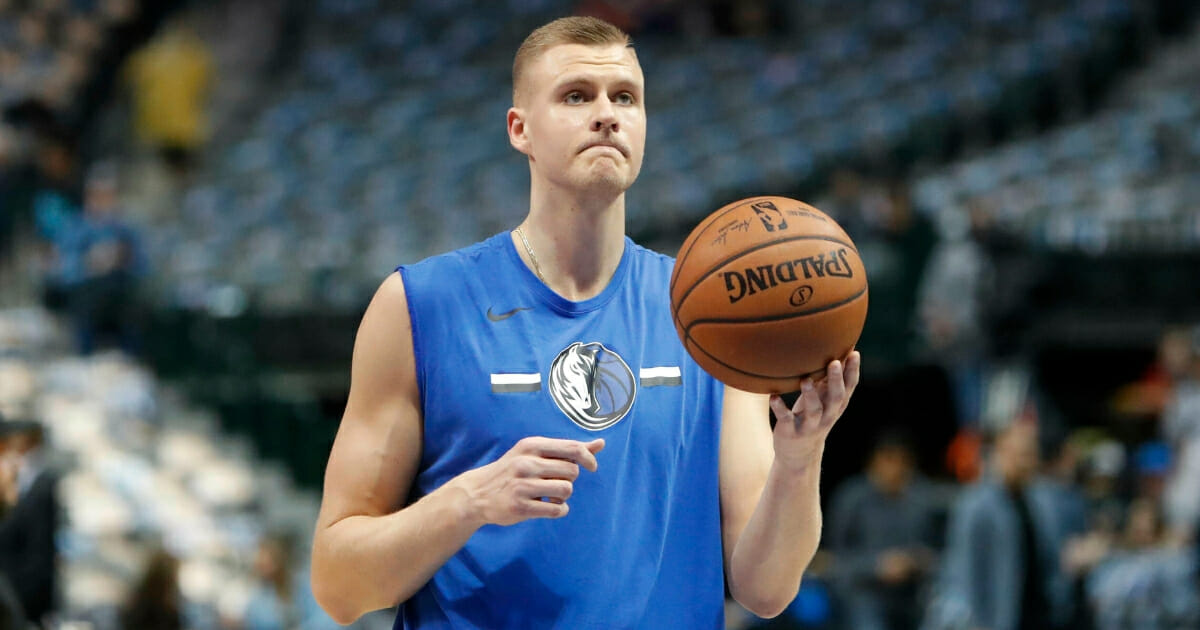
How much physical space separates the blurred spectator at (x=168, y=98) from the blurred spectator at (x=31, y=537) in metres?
11.3

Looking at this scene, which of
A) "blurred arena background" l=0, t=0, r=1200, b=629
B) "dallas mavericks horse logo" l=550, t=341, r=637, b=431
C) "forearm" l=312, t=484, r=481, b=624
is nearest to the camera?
"forearm" l=312, t=484, r=481, b=624

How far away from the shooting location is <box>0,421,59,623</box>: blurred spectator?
7129 millimetres

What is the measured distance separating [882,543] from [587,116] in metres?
6.53

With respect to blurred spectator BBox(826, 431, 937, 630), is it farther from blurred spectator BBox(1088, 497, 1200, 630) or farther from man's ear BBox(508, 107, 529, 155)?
man's ear BBox(508, 107, 529, 155)

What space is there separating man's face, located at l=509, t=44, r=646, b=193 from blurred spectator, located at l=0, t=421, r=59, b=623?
504cm

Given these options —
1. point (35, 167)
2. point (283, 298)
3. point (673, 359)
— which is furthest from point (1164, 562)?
point (35, 167)

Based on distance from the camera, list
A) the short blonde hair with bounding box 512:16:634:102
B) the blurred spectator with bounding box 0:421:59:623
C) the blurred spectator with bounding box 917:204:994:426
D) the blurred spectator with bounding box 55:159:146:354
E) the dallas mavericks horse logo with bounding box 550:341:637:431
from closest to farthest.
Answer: the dallas mavericks horse logo with bounding box 550:341:637:431, the short blonde hair with bounding box 512:16:634:102, the blurred spectator with bounding box 0:421:59:623, the blurred spectator with bounding box 917:204:994:426, the blurred spectator with bounding box 55:159:146:354

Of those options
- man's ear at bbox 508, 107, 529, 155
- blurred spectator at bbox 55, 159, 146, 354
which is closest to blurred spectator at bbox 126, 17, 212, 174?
blurred spectator at bbox 55, 159, 146, 354

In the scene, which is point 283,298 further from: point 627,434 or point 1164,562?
point 627,434

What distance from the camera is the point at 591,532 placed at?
111 inches

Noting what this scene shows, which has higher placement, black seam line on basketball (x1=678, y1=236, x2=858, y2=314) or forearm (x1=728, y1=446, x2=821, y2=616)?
black seam line on basketball (x1=678, y1=236, x2=858, y2=314)

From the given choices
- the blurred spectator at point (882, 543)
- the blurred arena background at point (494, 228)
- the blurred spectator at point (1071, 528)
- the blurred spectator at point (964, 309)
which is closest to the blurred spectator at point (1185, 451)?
the blurred arena background at point (494, 228)

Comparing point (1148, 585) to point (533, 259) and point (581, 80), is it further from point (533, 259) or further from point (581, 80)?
point (581, 80)
